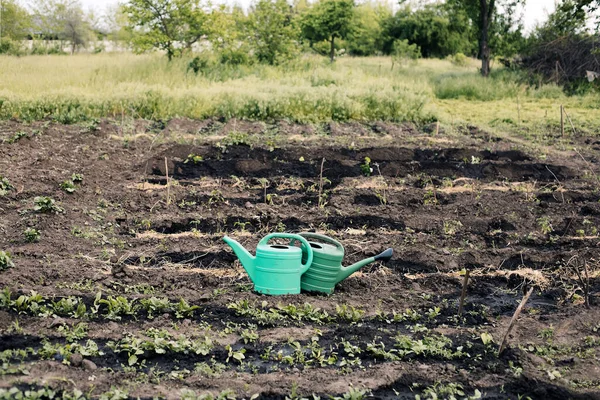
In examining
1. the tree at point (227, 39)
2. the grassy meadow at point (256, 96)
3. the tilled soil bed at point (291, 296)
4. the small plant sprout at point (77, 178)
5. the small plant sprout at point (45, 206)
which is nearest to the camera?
the tilled soil bed at point (291, 296)

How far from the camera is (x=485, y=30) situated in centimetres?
2438

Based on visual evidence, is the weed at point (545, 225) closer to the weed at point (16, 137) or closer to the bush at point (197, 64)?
the weed at point (16, 137)

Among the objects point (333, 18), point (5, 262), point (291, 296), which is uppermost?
point (333, 18)

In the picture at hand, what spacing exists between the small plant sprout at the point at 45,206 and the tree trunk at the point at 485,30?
Result: 62.9 ft

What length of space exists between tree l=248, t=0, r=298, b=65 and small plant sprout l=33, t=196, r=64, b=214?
60.1ft

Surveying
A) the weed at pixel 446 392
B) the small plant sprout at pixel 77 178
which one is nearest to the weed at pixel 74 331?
the weed at pixel 446 392

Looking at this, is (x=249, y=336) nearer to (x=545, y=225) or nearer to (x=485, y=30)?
(x=545, y=225)

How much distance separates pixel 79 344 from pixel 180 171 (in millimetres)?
5633

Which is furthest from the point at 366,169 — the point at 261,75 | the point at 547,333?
the point at 261,75

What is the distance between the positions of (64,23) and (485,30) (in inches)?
640

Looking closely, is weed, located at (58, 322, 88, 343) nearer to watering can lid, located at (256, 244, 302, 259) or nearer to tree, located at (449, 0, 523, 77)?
watering can lid, located at (256, 244, 302, 259)

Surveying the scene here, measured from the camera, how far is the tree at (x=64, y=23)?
25.2 metres

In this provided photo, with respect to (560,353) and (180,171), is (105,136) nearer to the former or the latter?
(180,171)

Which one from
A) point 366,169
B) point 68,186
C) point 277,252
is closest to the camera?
point 277,252
